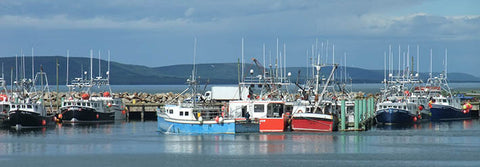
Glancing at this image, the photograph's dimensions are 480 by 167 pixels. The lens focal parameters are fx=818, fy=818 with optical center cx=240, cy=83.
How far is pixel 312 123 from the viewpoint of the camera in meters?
65.7

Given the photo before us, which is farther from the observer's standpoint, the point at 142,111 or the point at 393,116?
the point at 142,111

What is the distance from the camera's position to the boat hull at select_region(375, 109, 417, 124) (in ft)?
276

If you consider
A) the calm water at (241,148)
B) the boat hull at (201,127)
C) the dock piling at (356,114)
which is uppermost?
the dock piling at (356,114)

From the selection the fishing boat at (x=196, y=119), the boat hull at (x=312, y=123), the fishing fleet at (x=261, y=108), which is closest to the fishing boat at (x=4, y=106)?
the fishing fleet at (x=261, y=108)

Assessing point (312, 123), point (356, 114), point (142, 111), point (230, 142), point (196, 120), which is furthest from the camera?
point (142, 111)

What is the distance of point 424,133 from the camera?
241 feet

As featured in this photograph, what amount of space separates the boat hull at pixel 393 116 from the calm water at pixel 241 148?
8.06 m

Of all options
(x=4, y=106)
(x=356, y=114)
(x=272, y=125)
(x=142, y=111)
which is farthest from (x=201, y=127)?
(x=142, y=111)

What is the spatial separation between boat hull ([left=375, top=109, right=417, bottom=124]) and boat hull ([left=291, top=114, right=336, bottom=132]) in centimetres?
1962

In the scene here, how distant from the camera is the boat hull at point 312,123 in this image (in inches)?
2576

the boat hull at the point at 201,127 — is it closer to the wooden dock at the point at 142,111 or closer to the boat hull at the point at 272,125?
the boat hull at the point at 272,125

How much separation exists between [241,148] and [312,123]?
32.6ft

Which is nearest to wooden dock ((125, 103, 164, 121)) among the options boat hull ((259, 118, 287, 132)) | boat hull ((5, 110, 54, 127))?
boat hull ((5, 110, 54, 127))

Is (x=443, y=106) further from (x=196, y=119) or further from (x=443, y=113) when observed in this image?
(x=196, y=119)
